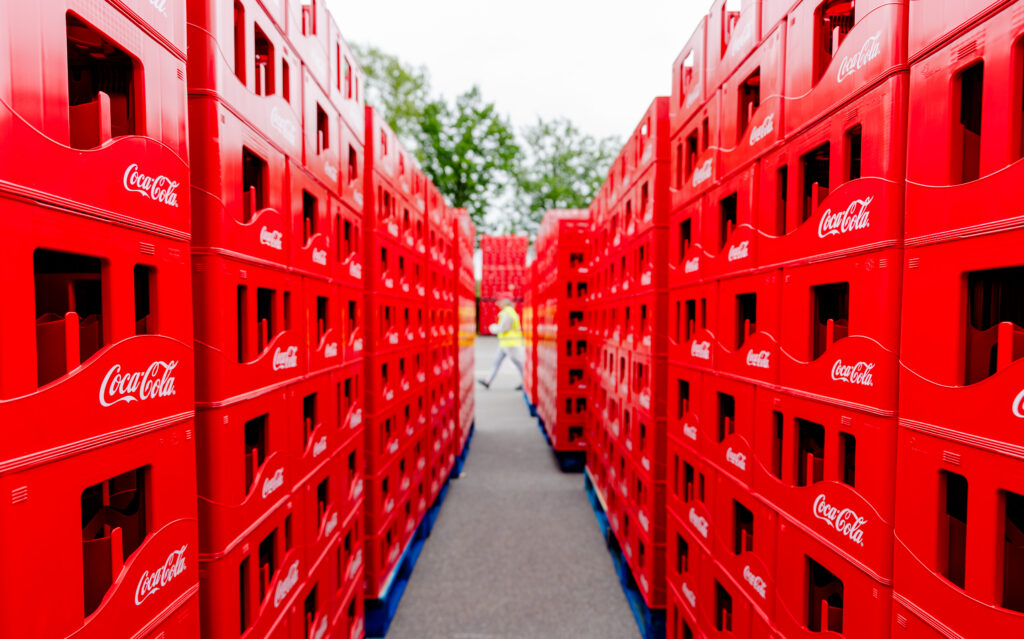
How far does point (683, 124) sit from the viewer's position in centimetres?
333

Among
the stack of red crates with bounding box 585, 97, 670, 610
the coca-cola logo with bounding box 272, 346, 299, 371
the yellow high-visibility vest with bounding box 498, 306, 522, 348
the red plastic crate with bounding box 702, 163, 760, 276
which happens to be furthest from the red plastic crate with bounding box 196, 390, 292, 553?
the yellow high-visibility vest with bounding box 498, 306, 522, 348

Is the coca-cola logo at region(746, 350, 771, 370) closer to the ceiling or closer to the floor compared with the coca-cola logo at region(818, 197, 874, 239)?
closer to the floor

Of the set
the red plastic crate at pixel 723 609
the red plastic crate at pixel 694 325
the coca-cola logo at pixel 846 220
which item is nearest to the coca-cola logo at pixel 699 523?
the red plastic crate at pixel 723 609

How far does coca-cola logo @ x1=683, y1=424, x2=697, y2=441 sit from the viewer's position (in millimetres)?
3065

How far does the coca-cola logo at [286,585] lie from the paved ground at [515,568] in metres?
1.94

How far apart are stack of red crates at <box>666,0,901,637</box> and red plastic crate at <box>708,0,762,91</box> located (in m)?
0.01

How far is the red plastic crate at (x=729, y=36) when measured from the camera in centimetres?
239

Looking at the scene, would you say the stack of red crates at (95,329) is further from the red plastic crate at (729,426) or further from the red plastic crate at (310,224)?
the red plastic crate at (729,426)

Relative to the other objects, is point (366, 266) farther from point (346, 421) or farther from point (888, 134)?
point (888, 134)

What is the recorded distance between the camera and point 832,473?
6.05 ft

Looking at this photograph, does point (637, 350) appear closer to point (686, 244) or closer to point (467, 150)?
point (686, 244)

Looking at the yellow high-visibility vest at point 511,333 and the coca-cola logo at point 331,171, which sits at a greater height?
the coca-cola logo at point 331,171

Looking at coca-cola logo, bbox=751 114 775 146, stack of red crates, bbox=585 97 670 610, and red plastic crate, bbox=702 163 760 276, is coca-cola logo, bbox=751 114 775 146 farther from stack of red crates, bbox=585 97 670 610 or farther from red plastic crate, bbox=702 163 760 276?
stack of red crates, bbox=585 97 670 610

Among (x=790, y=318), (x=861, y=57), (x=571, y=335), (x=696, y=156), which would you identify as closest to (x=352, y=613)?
(x=790, y=318)
